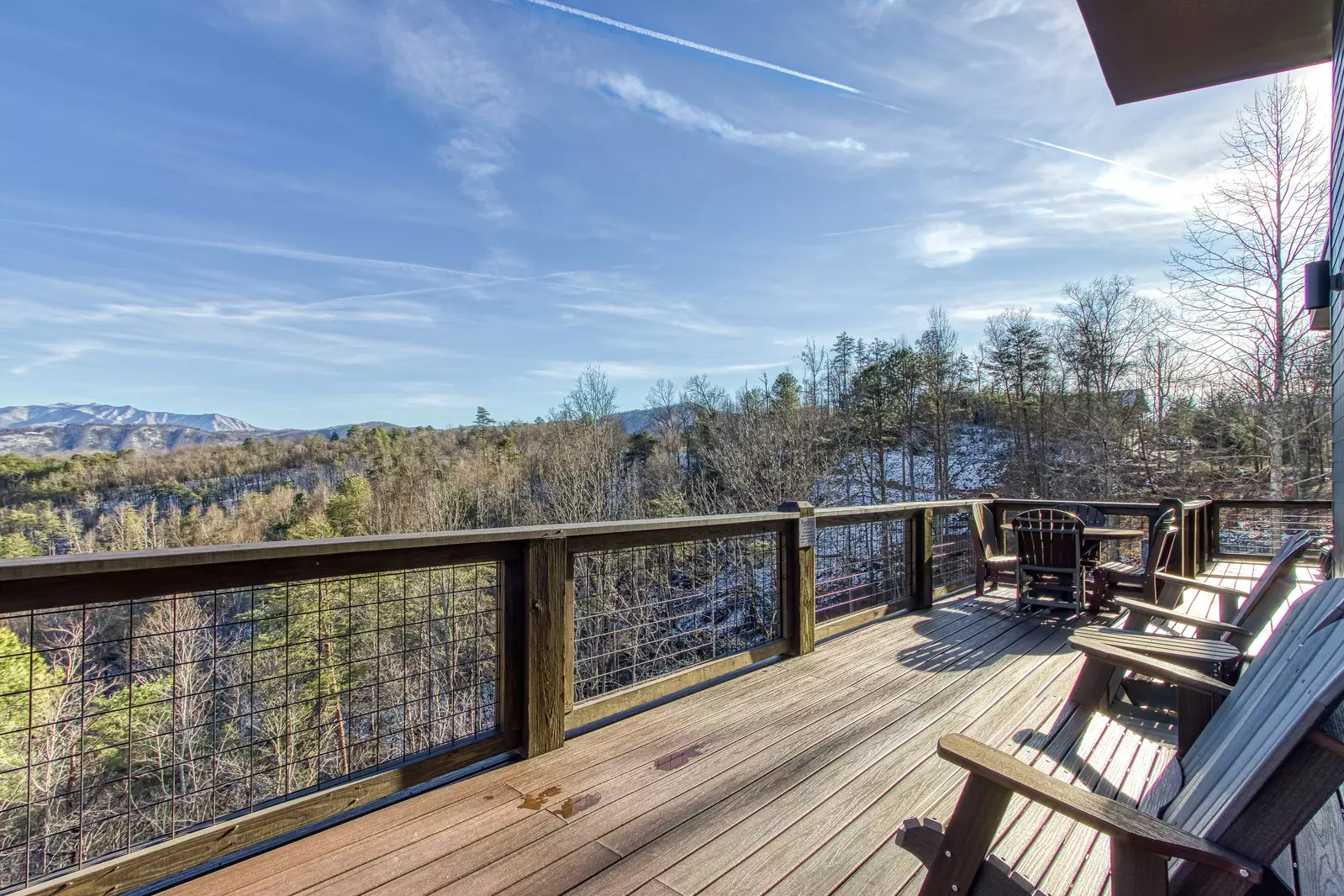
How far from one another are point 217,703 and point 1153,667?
3770 mm

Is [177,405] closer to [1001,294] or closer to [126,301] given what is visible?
[126,301]

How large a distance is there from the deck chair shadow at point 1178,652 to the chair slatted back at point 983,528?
2529mm

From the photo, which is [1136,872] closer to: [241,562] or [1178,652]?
[1178,652]

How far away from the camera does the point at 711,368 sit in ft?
95.5

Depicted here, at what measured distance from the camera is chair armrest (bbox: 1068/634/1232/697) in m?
1.71

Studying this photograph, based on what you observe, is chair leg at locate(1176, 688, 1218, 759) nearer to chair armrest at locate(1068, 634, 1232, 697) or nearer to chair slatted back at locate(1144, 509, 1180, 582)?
chair armrest at locate(1068, 634, 1232, 697)

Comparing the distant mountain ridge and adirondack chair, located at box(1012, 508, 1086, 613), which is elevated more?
the distant mountain ridge

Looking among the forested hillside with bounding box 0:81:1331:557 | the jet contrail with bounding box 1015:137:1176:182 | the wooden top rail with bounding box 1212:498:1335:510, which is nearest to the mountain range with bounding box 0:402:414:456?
the forested hillside with bounding box 0:81:1331:557

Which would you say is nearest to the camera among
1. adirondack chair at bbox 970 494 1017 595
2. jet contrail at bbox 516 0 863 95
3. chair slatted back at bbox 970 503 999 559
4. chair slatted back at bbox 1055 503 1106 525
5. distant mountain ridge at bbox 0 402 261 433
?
adirondack chair at bbox 970 494 1017 595

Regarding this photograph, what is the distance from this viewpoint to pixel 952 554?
627cm

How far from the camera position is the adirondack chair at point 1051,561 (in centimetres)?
496

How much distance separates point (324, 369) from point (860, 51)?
4807 cm

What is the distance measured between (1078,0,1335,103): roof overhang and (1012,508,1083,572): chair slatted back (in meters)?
3.21

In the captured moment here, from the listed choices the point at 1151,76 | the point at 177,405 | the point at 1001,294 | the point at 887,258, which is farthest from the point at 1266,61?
the point at 177,405
